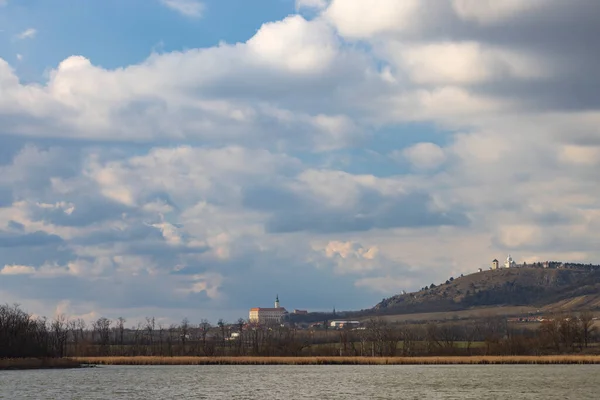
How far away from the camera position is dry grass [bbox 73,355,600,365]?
490ft

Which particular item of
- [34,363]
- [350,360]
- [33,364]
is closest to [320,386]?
[350,360]

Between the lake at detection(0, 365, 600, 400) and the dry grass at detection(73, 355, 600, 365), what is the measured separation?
2473 cm

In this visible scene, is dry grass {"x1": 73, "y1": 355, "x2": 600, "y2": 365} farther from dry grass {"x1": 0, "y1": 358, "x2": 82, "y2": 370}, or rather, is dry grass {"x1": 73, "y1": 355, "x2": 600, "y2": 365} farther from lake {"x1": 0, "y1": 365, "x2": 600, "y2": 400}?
lake {"x1": 0, "y1": 365, "x2": 600, "y2": 400}

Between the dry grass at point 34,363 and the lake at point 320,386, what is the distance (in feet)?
Result: 59.2

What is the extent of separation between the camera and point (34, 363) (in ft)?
477

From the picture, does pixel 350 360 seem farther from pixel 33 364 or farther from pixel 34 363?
pixel 33 364

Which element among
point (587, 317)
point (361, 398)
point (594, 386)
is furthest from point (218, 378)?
point (587, 317)

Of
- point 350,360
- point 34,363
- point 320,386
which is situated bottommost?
point 320,386

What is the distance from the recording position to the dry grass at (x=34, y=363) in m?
140

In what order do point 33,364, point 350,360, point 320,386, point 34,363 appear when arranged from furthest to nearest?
1. point 350,360
2. point 34,363
3. point 33,364
4. point 320,386

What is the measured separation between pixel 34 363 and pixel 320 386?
Answer: 217 feet

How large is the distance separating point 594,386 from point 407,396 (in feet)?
74.2

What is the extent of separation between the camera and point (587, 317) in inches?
7151

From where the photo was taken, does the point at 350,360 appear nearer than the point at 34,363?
No
